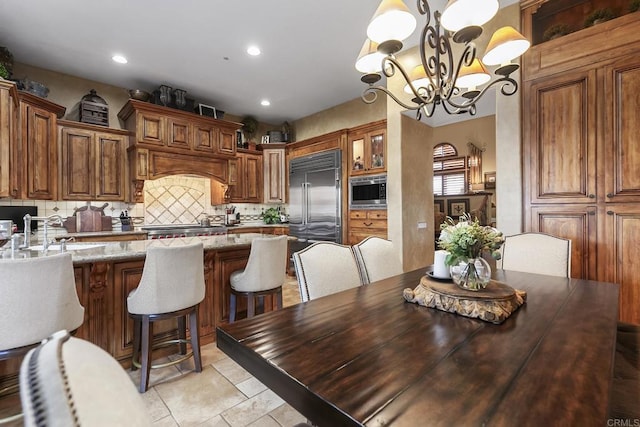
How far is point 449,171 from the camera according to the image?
8680 millimetres

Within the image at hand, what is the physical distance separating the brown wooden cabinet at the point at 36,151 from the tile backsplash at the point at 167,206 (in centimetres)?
44

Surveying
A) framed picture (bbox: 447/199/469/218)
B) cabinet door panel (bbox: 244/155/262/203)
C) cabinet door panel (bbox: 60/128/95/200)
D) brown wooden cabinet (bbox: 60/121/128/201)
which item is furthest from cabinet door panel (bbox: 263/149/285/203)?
framed picture (bbox: 447/199/469/218)

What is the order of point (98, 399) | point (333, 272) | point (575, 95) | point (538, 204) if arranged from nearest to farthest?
point (98, 399), point (333, 272), point (575, 95), point (538, 204)

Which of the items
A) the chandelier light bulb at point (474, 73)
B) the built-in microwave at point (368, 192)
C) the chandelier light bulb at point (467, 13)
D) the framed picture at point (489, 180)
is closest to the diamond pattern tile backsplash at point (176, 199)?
the built-in microwave at point (368, 192)

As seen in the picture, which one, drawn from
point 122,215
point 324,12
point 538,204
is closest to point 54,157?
point 122,215

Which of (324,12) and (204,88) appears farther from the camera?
(204,88)

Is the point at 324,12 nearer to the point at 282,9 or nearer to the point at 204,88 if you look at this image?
the point at 282,9

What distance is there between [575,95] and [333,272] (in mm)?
2560

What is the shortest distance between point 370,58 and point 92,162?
401 centimetres

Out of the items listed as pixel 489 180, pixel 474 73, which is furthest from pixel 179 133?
pixel 489 180

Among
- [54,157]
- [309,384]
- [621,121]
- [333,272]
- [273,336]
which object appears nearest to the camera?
[309,384]

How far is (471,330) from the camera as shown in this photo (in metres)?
1.07

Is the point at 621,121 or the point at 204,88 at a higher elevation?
the point at 204,88

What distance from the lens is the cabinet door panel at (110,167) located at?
4074mm
